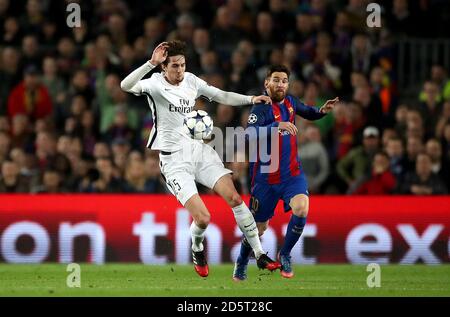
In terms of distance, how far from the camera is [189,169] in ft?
39.6

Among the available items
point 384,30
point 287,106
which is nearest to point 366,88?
point 384,30

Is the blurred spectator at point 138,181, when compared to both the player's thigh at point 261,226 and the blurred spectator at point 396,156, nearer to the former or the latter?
the blurred spectator at point 396,156

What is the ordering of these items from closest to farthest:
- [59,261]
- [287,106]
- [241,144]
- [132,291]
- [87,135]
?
[132,291]
[287,106]
[59,261]
[241,144]
[87,135]

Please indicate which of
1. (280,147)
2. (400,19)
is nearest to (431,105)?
(400,19)

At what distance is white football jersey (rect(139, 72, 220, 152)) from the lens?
11969 millimetres

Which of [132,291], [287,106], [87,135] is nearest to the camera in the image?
[132,291]

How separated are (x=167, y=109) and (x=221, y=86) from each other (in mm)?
4801

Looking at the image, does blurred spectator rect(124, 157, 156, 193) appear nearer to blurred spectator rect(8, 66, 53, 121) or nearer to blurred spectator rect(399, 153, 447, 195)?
blurred spectator rect(8, 66, 53, 121)

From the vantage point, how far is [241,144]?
16.0 meters

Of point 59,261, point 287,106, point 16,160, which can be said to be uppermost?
point 287,106

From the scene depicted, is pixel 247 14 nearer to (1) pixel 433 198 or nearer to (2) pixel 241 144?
(2) pixel 241 144

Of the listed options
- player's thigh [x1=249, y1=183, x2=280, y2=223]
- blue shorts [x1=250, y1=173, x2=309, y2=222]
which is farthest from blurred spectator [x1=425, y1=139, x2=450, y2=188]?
Result: player's thigh [x1=249, y1=183, x2=280, y2=223]

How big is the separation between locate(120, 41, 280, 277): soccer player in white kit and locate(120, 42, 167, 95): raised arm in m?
0.02

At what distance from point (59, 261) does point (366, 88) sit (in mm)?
5156
